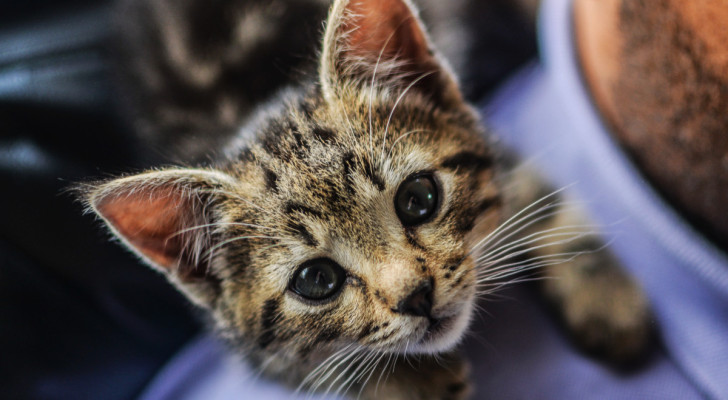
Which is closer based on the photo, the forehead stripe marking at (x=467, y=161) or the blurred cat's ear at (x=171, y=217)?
the blurred cat's ear at (x=171, y=217)

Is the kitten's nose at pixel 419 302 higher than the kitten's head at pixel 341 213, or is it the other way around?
the kitten's head at pixel 341 213

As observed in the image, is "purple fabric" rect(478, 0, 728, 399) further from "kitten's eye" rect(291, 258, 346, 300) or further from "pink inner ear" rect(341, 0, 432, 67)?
"kitten's eye" rect(291, 258, 346, 300)

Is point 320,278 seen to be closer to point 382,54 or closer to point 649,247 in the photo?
point 382,54

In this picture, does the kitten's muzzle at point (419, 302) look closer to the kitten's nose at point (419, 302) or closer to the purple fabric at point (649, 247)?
the kitten's nose at point (419, 302)

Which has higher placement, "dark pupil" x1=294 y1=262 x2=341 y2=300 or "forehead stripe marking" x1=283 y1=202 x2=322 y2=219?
"forehead stripe marking" x1=283 y1=202 x2=322 y2=219

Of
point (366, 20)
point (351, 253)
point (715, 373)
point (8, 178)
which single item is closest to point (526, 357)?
point (715, 373)

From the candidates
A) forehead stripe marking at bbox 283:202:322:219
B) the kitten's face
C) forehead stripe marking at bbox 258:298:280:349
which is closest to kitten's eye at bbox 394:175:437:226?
the kitten's face

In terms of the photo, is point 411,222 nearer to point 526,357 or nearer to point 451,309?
point 451,309

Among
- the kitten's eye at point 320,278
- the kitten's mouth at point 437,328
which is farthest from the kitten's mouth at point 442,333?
the kitten's eye at point 320,278
